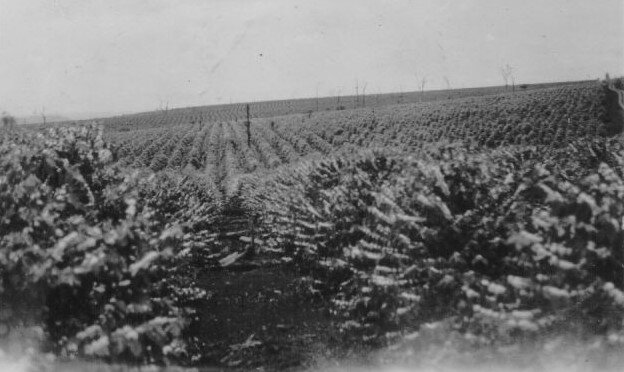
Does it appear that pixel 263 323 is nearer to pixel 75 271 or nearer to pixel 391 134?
pixel 75 271

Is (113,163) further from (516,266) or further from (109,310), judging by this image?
(516,266)

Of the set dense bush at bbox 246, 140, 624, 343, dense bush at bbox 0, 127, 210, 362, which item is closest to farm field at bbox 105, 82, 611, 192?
dense bush at bbox 246, 140, 624, 343

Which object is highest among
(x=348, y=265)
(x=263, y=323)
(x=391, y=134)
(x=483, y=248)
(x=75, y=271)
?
(x=391, y=134)

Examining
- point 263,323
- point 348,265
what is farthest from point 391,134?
point 348,265

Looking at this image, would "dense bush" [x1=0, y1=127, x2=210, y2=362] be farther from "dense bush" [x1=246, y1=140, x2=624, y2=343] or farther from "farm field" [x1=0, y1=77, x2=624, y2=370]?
"dense bush" [x1=246, y1=140, x2=624, y2=343]

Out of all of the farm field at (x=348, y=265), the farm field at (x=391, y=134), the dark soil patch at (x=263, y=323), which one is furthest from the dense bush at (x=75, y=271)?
the farm field at (x=391, y=134)

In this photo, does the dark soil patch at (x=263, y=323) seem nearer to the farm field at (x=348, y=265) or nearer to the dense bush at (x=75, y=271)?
the farm field at (x=348, y=265)

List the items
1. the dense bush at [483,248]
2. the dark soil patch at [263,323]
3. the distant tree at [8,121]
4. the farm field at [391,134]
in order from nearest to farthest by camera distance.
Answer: the dense bush at [483,248] → the dark soil patch at [263,323] → the distant tree at [8,121] → the farm field at [391,134]

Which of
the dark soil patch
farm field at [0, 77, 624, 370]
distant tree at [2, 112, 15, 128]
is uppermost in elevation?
distant tree at [2, 112, 15, 128]

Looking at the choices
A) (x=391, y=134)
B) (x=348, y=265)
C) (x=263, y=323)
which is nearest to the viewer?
(x=348, y=265)

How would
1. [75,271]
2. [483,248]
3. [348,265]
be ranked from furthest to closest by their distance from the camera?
[348,265]
[483,248]
[75,271]

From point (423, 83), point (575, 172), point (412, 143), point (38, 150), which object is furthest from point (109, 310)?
point (423, 83)
